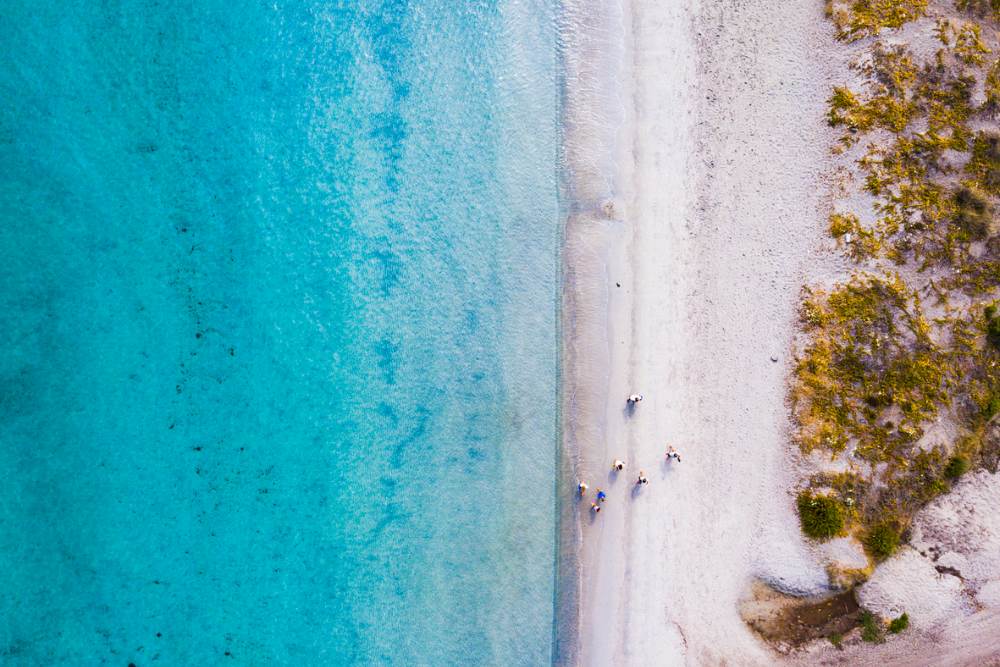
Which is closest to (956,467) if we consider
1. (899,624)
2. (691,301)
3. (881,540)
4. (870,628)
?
(881,540)

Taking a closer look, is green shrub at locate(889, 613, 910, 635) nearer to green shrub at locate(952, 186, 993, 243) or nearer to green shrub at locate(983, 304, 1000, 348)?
green shrub at locate(983, 304, 1000, 348)

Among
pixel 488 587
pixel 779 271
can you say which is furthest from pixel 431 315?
pixel 779 271

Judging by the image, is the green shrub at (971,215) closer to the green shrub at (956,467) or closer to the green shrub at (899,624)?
the green shrub at (956,467)

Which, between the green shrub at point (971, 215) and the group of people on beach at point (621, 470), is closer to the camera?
the group of people on beach at point (621, 470)

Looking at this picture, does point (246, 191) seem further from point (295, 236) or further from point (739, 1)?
point (739, 1)

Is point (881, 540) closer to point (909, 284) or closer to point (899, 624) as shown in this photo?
point (899, 624)

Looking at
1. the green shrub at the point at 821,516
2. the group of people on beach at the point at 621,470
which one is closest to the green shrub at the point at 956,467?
the green shrub at the point at 821,516
